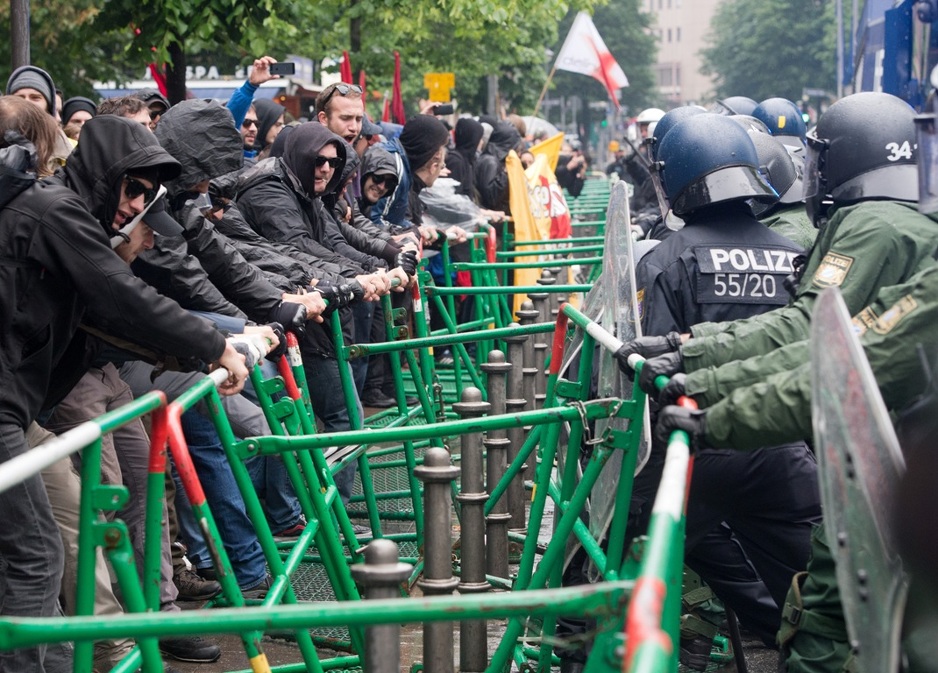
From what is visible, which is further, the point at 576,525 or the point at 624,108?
the point at 624,108

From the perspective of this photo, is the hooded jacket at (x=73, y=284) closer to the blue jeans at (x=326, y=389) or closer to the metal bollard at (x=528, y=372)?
the blue jeans at (x=326, y=389)

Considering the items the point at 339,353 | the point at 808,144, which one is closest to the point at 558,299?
the point at 339,353

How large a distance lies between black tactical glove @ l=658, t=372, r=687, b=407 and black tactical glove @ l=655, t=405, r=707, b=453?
0.81 feet

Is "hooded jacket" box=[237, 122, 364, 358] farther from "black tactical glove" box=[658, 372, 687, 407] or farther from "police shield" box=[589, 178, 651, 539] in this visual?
"black tactical glove" box=[658, 372, 687, 407]

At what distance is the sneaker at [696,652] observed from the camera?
509 cm

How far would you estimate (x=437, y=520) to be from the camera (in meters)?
3.46

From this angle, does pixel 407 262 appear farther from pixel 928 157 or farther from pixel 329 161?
pixel 928 157

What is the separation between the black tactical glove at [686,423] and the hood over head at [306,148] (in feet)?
13.1

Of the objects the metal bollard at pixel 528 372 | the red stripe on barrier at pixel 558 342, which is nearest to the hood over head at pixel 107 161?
the red stripe on barrier at pixel 558 342

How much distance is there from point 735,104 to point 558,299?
2.07m

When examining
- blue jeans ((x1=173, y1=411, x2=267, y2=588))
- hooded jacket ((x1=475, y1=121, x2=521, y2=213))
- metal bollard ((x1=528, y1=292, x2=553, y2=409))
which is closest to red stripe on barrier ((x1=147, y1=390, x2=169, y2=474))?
blue jeans ((x1=173, y1=411, x2=267, y2=588))

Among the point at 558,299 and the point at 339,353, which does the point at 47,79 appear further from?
the point at 558,299

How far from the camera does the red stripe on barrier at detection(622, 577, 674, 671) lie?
1673 mm

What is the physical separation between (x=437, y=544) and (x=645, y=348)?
2.63 ft
